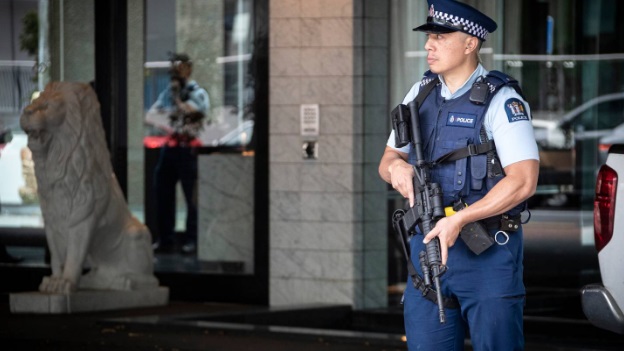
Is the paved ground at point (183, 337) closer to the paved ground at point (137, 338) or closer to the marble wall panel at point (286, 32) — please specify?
the paved ground at point (137, 338)

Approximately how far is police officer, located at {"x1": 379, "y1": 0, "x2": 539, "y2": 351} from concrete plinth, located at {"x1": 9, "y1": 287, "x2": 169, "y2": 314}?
20.6ft

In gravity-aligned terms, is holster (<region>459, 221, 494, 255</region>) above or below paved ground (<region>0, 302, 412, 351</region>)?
above

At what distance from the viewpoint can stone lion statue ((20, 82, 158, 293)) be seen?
10656 millimetres

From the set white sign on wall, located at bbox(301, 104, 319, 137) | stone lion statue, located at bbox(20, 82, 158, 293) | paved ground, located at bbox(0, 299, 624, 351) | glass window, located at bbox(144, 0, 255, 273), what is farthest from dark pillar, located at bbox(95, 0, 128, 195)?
paved ground, located at bbox(0, 299, 624, 351)

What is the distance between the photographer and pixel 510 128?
4984 mm

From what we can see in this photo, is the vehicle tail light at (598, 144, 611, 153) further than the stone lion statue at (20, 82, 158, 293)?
Yes

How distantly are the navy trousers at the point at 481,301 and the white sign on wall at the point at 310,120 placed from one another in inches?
234

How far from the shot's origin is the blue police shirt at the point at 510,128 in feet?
16.3

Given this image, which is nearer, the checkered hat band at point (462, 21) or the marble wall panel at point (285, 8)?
the checkered hat band at point (462, 21)

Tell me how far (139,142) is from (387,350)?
166 inches

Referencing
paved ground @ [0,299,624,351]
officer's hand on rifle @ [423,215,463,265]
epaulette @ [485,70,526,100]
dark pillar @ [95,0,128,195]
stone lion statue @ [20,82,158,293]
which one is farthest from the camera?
dark pillar @ [95,0,128,195]

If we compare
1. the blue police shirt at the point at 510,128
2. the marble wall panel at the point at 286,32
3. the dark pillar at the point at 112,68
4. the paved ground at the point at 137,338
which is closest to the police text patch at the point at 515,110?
the blue police shirt at the point at 510,128

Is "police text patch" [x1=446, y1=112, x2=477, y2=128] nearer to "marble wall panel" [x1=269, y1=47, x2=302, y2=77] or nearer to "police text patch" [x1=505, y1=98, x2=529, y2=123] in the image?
"police text patch" [x1=505, y1=98, x2=529, y2=123]

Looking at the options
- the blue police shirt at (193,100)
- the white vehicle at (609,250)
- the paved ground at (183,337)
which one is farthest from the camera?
the blue police shirt at (193,100)
